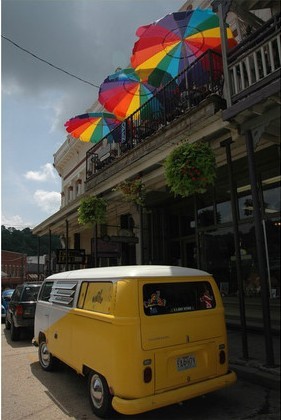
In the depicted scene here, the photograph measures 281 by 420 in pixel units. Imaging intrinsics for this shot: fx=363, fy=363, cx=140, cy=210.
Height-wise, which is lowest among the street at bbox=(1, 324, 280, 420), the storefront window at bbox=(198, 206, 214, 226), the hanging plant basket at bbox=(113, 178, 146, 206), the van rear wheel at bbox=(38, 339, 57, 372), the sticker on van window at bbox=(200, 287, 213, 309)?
the street at bbox=(1, 324, 280, 420)

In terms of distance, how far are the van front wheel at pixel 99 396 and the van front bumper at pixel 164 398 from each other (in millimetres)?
329

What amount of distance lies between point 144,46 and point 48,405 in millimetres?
7820

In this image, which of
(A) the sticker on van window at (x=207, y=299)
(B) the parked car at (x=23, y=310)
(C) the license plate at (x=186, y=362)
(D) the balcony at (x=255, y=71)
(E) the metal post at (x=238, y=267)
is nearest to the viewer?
(C) the license plate at (x=186, y=362)

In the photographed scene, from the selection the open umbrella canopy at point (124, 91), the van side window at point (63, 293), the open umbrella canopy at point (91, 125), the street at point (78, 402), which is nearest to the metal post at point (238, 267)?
the street at point (78, 402)

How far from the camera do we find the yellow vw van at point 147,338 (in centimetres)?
397

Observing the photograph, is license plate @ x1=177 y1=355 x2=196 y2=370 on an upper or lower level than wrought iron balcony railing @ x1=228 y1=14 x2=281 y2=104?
lower

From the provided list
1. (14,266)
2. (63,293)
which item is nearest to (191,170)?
(63,293)

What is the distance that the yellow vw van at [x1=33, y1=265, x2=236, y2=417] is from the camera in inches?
156

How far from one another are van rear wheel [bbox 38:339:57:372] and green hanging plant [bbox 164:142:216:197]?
3.68 meters

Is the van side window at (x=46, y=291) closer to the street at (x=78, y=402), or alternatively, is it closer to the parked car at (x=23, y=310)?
the street at (x=78, y=402)

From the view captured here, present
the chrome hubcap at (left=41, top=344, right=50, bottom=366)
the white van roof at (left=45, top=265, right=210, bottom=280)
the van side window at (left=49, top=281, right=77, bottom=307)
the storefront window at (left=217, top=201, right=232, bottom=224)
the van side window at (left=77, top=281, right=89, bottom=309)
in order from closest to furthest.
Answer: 1. the white van roof at (left=45, top=265, right=210, bottom=280)
2. the van side window at (left=77, top=281, right=89, bottom=309)
3. the van side window at (left=49, top=281, right=77, bottom=307)
4. the chrome hubcap at (left=41, top=344, right=50, bottom=366)
5. the storefront window at (left=217, top=201, right=232, bottom=224)

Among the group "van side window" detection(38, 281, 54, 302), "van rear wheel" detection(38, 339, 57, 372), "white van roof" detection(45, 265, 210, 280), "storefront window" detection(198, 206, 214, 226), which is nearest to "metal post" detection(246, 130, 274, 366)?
"white van roof" detection(45, 265, 210, 280)

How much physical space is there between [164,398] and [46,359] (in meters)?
3.36

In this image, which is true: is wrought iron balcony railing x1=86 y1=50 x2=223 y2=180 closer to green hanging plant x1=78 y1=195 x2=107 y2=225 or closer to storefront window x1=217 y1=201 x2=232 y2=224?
green hanging plant x1=78 y1=195 x2=107 y2=225
